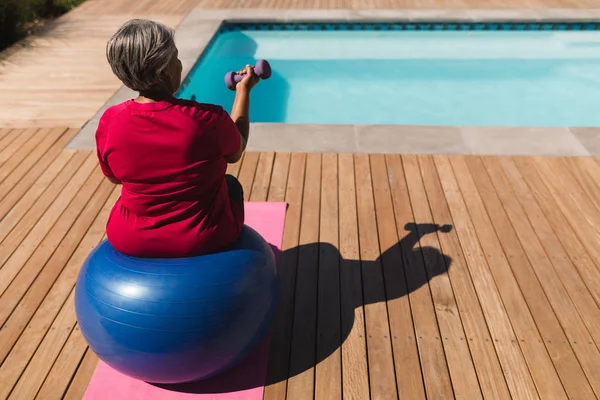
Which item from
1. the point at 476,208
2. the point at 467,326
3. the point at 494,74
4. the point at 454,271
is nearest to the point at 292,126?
the point at 476,208

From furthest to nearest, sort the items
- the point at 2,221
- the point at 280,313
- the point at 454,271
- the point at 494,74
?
the point at 494,74 < the point at 2,221 < the point at 454,271 < the point at 280,313

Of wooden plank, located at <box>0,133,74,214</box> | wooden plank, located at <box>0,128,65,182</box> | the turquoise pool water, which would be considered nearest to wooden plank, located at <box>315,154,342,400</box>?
wooden plank, located at <box>0,133,74,214</box>

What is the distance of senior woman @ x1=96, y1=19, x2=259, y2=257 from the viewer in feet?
5.55

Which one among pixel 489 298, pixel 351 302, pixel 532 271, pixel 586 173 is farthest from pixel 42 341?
pixel 586 173

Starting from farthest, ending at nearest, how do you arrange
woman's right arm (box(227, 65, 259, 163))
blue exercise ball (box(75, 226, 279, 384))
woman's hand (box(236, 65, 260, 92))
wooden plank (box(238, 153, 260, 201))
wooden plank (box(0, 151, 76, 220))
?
wooden plank (box(238, 153, 260, 201)) < wooden plank (box(0, 151, 76, 220)) < woman's hand (box(236, 65, 260, 92)) < woman's right arm (box(227, 65, 259, 163)) < blue exercise ball (box(75, 226, 279, 384))

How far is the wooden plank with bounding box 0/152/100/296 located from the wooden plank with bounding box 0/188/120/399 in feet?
1.02

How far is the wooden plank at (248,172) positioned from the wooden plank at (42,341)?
125 cm

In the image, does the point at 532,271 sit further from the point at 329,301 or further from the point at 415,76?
the point at 415,76

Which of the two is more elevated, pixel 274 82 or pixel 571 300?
pixel 571 300

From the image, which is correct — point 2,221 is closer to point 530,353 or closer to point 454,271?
point 454,271

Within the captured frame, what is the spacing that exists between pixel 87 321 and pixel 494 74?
665 cm

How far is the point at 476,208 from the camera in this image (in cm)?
358

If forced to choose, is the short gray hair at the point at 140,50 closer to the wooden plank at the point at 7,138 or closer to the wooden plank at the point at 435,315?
the wooden plank at the point at 435,315

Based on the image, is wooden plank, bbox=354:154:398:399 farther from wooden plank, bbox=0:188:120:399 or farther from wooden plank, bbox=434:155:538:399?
wooden plank, bbox=0:188:120:399
